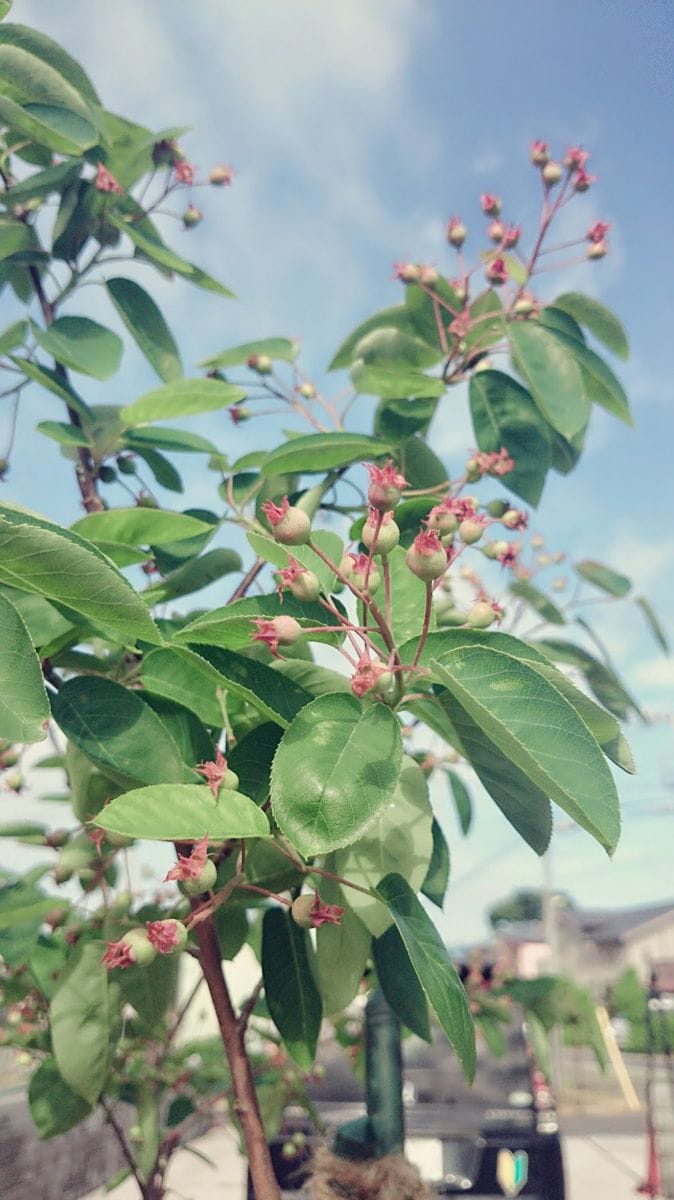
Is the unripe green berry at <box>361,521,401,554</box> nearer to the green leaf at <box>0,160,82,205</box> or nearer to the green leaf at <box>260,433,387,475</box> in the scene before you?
the green leaf at <box>260,433,387,475</box>

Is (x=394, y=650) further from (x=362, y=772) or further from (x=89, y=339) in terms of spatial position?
(x=89, y=339)

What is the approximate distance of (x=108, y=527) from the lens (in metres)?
1.00

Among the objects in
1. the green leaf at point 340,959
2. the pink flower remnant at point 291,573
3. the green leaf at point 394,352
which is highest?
the green leaf at point 394,352

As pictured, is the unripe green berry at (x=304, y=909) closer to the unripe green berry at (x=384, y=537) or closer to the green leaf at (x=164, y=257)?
the unripe green berry at (x=384, y=537)

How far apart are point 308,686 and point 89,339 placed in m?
0.67

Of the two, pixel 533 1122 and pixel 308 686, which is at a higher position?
pixel 308 686

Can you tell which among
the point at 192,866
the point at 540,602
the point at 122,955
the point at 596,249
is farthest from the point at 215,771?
the point at 596,249

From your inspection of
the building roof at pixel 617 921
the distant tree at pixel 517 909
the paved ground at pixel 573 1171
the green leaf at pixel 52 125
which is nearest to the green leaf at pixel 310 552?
the green leaf at pixel 52 125

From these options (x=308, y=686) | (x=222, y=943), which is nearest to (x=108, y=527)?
(x=308, y=686)

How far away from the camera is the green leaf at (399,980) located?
0.97m

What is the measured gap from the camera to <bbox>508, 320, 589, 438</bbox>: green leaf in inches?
44.8

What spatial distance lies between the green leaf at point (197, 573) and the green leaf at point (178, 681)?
242 millimetres

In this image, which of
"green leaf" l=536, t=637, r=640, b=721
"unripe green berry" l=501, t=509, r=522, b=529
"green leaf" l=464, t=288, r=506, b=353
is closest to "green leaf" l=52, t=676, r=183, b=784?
"unripe green berry" l=501, t=509, r=522, b=529

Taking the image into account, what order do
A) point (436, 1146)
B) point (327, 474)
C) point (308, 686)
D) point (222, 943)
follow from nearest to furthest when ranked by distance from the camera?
point (308, 686) < point (222, 943) < point (327, 474) < point (436, 1146)
